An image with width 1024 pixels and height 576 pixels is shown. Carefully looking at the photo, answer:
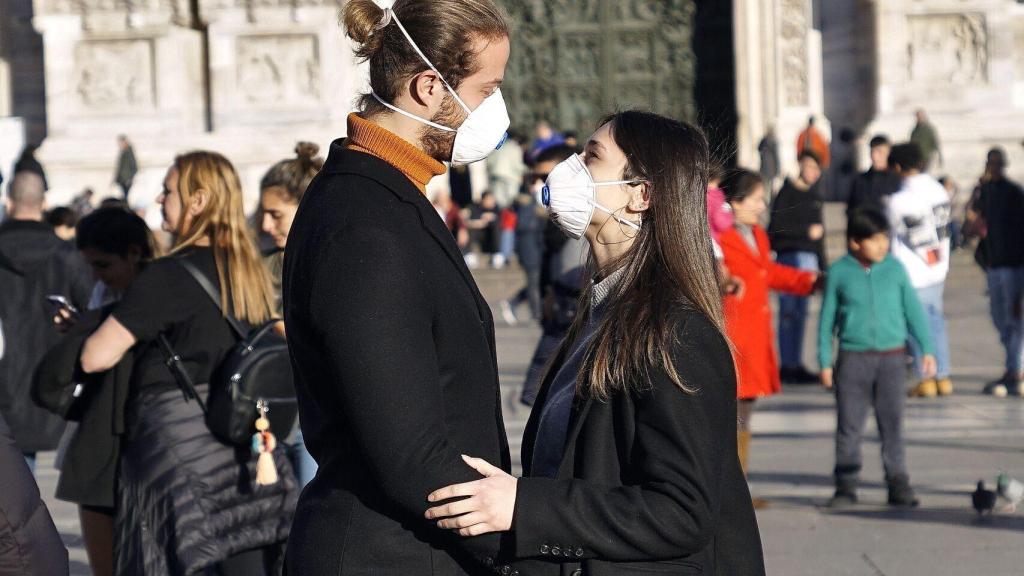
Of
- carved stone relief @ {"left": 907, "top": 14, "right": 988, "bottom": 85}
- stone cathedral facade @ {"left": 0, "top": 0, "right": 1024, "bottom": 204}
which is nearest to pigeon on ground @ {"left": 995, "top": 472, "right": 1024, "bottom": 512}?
stone cathedral facade @ {"left": 0, "top": 0, "right": 1024, "bottom": 204}

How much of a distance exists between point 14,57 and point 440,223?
23.3 metres

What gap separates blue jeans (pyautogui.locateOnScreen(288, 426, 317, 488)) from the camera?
558 cm

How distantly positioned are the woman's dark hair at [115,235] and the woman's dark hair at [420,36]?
273 centimetres

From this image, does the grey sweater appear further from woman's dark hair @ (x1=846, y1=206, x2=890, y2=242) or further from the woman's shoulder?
woman's dark hair @ (x1=846, y1=206, x2=890, y2=242)

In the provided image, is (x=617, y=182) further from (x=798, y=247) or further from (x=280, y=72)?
(x=280, y=72)

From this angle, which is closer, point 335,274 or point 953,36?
point 335,274

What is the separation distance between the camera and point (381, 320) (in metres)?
2.52

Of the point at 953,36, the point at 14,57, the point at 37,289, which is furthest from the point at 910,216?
the point at 14,57

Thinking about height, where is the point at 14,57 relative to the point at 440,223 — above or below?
above

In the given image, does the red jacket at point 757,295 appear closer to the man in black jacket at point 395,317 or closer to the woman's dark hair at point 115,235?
the woman's dark hair at point 115,235

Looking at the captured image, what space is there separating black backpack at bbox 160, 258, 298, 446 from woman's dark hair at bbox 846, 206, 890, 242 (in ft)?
12.5

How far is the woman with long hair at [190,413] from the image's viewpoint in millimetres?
4688

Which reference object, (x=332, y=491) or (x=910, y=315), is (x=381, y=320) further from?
(x=910, y=315)

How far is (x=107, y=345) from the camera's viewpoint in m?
4.70
